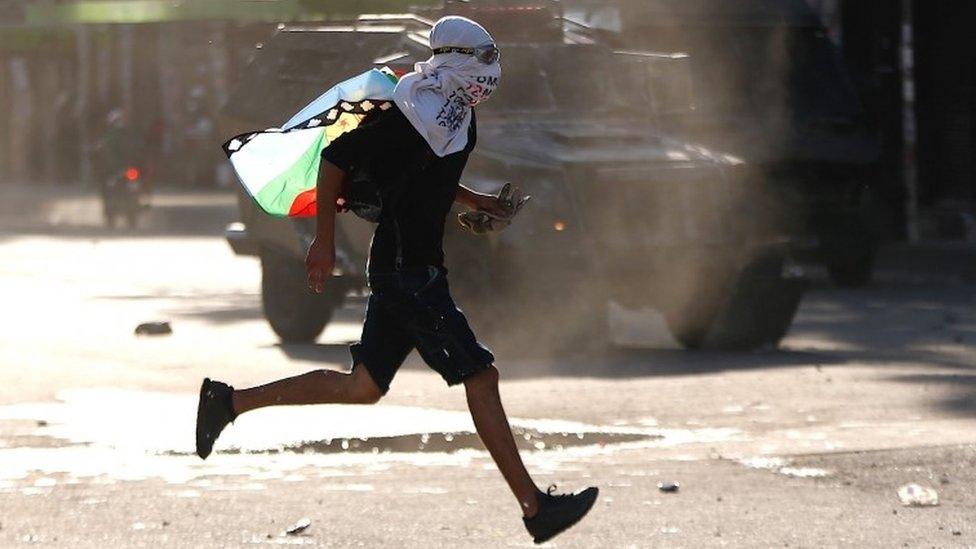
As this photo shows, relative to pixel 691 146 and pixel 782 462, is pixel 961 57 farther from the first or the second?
pixel 782 462

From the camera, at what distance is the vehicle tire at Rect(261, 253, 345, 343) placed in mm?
16547

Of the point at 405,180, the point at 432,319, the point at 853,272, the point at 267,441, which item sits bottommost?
the point at 853,272

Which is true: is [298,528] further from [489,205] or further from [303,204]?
[489,205]

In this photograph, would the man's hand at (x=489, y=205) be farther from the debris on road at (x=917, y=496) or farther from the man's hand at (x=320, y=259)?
the debris on road at (x=917, y=496)

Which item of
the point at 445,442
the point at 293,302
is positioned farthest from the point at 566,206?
the point at 445,442

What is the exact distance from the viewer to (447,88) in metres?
7.80

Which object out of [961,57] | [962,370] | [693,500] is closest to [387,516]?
[693,500]

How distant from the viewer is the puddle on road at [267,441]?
10148mm

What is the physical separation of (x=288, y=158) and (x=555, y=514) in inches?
61.1

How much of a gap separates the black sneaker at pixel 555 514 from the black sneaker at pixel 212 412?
123 centimetres

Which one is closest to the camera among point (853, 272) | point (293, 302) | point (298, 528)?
point (298, 528)

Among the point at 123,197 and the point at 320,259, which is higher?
the point at 320,259

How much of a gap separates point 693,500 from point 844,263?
13.0 metres

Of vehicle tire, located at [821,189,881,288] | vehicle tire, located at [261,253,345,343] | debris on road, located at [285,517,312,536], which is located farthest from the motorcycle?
debris on road, located at [285,517,312,536]
